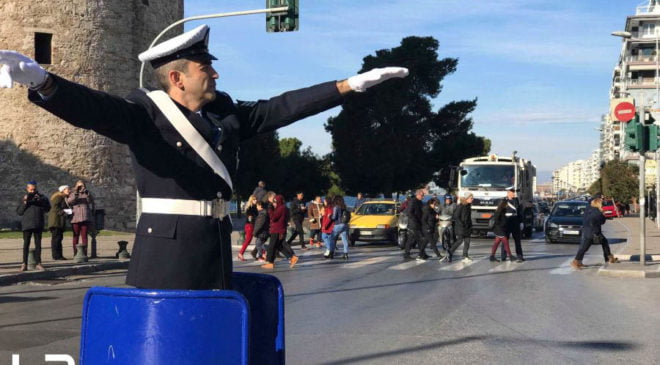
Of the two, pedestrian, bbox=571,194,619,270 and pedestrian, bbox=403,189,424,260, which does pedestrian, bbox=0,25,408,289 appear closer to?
pedestrian, bbox=571,194,619,270

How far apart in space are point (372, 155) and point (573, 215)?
1214 inches

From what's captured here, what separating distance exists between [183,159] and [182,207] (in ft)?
0.60

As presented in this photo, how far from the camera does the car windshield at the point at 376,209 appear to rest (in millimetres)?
27703

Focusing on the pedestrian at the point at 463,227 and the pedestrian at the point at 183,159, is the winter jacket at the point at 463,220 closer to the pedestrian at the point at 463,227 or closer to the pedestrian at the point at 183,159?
the pedestrian at the point at 463,227

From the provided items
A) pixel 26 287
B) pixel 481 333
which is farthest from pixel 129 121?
pixel 26 287

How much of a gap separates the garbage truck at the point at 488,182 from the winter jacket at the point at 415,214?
30.7 ft

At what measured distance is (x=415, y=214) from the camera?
20.3 metres

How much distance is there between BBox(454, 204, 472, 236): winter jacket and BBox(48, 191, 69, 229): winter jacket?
9.15m

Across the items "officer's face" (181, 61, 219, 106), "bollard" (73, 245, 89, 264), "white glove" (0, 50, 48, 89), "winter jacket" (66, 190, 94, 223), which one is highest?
"officer's face" (181, 61, 219, 106)

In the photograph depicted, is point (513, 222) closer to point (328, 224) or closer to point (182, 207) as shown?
point (328, 224)

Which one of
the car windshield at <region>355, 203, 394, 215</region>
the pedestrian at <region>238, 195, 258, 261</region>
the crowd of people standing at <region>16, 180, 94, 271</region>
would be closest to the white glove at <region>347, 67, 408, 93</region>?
the crowd of people standing at <region>16, 180, 94, 271</region>

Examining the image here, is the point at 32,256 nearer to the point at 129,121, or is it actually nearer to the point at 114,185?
the point at 129,121

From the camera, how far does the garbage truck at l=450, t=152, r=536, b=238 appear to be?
3036 centimetres

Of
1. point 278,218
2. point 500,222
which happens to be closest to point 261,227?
point 278,218
